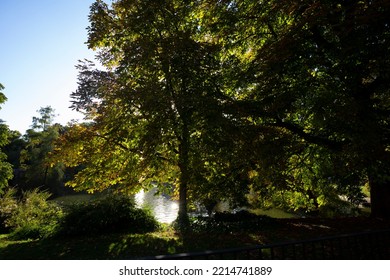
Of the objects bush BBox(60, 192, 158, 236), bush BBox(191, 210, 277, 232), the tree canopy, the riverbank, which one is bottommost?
the riverbank

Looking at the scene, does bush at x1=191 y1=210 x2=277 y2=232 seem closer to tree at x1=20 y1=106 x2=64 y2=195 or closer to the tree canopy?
the tree canopy

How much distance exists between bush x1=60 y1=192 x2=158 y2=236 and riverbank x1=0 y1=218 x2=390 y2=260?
883mm

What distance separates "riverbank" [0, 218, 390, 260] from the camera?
7812mm

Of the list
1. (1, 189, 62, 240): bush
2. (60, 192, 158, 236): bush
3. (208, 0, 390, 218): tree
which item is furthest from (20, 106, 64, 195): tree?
(208, 0, 390, 218): tree

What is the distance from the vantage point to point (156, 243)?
8.51 metres

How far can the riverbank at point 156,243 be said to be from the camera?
781 cm

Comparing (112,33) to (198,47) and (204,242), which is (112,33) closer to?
(198,47)

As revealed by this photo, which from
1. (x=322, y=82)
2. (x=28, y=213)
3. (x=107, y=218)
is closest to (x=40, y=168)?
(x=28, y=213)

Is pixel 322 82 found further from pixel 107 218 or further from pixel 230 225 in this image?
pixel 107 218

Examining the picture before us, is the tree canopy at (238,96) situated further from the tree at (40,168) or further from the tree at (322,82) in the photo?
the tree at (40,168)

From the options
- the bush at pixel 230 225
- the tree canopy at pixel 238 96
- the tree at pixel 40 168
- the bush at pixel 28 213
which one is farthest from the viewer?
the tree at pixel 40 168

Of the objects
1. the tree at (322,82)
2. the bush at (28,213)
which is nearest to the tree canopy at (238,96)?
the tree at (322,82)

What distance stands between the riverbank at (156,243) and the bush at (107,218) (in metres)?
0.88
